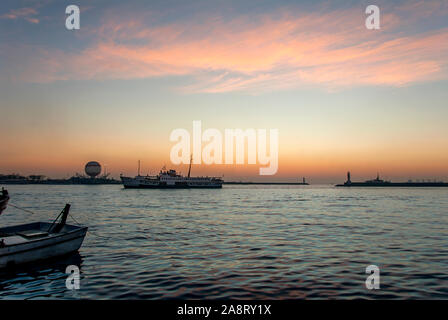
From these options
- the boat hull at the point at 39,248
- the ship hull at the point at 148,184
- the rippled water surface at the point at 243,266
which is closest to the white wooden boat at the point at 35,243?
the boat hull at the point at 39,248

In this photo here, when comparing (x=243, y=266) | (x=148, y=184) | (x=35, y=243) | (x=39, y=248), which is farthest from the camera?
(x=148, y=184)

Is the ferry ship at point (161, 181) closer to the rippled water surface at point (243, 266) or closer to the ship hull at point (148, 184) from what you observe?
the ship hull at point (148, 184)

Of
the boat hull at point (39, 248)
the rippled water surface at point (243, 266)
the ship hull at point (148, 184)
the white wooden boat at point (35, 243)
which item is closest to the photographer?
the rippled water surface at point (243, 266)

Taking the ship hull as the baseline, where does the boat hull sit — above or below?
above

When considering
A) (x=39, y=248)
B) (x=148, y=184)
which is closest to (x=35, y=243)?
(x=39, y=248)

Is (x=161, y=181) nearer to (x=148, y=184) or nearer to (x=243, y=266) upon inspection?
(x=148, y=184)

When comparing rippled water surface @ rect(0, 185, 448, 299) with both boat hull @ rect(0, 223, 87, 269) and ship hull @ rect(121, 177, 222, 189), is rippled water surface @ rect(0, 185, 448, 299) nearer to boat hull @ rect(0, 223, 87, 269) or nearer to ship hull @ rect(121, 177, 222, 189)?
boat hull @ rect(0, 223, 87, 269)

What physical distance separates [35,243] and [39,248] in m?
0.50

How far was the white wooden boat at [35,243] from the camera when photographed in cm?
1611

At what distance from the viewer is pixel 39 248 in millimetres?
17672

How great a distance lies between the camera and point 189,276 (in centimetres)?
1519

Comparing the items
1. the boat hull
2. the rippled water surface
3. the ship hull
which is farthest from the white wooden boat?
the ship hull

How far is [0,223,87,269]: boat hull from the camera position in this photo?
630 inches

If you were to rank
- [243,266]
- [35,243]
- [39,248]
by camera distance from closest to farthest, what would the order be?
[243,266] < [35,243] < [39,248]
